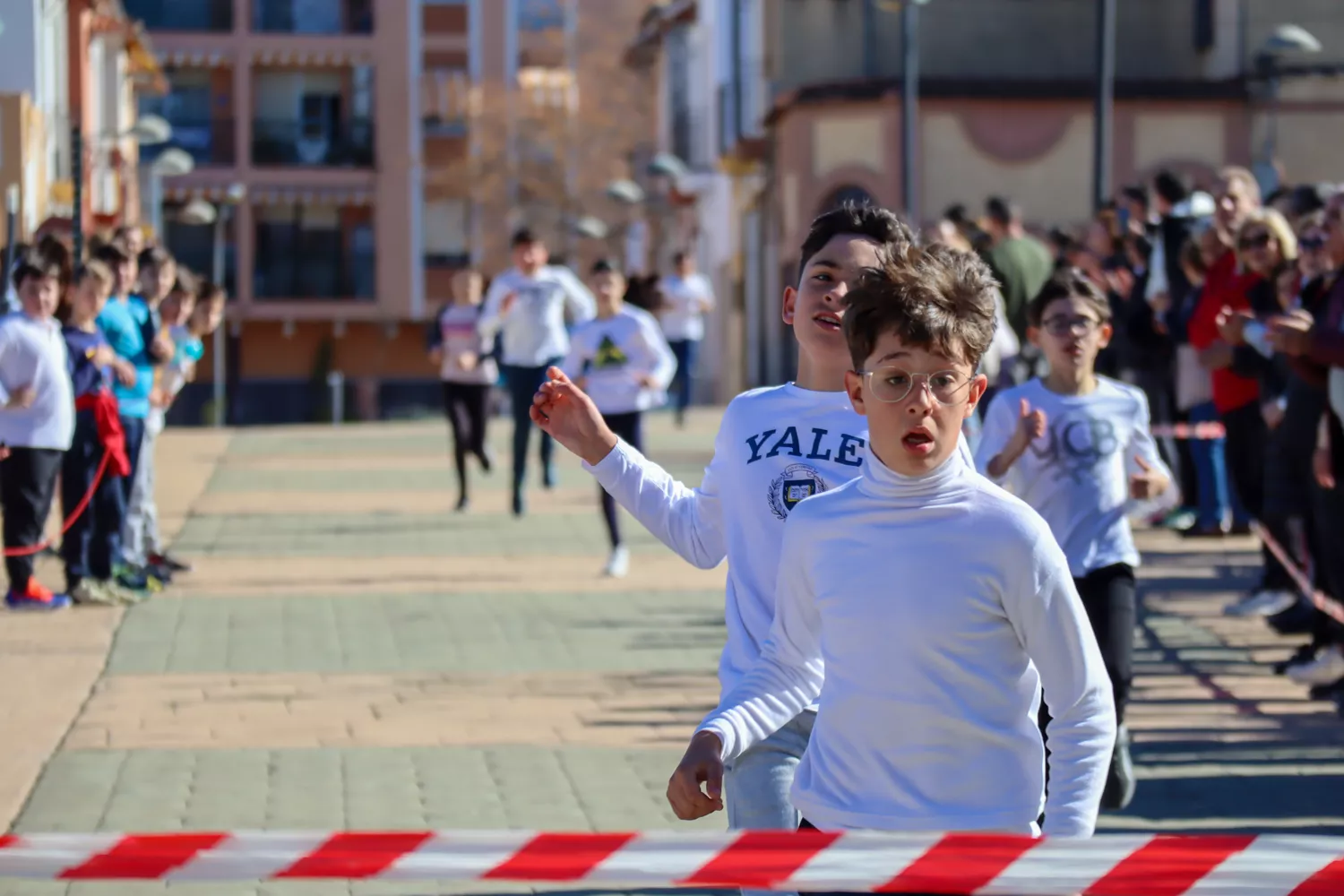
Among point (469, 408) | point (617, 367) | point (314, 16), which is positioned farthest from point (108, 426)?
point (314, 16)

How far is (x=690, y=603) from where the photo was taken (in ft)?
42.9

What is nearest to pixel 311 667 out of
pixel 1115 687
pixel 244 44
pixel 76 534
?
pixel 76 534

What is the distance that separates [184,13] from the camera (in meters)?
62.0

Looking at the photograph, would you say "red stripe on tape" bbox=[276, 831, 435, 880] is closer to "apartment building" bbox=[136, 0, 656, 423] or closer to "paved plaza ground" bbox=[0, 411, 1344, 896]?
"paved plaza ground" bbox=[0, 411, 1344, 896]

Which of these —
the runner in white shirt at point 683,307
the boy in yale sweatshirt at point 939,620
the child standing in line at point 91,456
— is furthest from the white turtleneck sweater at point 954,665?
the runner in white shirt at point 683,307

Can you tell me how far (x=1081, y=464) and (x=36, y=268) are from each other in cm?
652

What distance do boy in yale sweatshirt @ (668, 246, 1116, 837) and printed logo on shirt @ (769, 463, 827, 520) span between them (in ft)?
2.63

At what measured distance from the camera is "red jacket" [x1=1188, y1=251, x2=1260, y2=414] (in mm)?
13414

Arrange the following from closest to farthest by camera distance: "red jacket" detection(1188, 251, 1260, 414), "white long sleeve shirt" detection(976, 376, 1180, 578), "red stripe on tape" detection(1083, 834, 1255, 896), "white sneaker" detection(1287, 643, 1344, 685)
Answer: "red stripe on tape" detection(1083, 834, 1255, 896) < "white long sleeve shirt" detection(976, 376, 1180, 578) < "white sneaker" detection(1287, 643, 1344, 685) < "red jacket" detection(1188, 251, 1260, 414)

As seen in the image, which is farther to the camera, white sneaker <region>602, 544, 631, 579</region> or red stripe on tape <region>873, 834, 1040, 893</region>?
white sneaker <region>602, 544, 631, 579</region>

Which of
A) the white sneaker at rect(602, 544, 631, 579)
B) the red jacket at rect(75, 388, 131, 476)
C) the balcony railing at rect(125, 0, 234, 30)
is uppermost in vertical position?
the balcony railing at rect(125, 0, 234, 30)

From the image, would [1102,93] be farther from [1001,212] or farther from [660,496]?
[660,496]

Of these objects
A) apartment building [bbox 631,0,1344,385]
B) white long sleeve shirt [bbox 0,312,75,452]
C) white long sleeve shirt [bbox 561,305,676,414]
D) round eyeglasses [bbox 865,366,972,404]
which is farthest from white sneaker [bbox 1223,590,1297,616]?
apartment building [bbox 631,0,1344,385]

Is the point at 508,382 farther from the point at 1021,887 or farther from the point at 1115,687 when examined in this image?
the point at 1021,887
